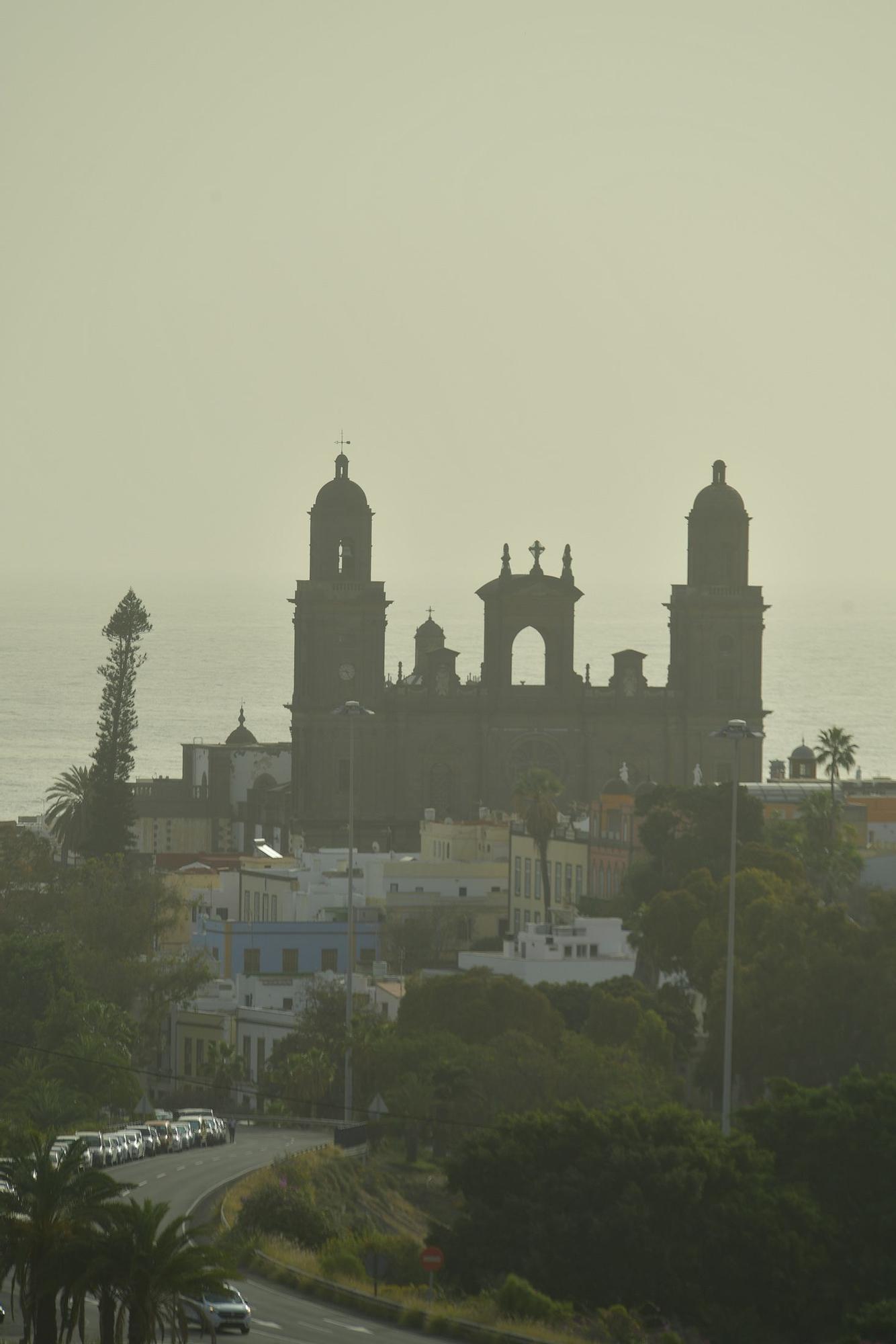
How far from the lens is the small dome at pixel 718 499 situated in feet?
463

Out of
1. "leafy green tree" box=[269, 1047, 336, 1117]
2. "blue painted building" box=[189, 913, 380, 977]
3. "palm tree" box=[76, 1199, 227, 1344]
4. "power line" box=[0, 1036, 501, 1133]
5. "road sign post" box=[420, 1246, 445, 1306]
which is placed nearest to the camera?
"palm tree" box=[76, 1199, 227, 1344]

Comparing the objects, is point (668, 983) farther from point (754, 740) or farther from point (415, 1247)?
point (754, 740)

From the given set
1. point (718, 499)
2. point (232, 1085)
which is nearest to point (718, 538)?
point (718, 499)

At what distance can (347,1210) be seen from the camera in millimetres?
65812

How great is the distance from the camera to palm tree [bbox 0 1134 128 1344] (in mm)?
44469

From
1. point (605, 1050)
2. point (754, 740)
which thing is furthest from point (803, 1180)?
point (754, 740)

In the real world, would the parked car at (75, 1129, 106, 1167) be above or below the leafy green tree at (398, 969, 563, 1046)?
below

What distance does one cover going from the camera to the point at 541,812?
11519 centimetres

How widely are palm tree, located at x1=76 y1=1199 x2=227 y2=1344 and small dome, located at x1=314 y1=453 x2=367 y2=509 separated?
325ft

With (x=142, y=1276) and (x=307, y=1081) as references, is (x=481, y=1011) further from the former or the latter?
(x=142, y=1276)

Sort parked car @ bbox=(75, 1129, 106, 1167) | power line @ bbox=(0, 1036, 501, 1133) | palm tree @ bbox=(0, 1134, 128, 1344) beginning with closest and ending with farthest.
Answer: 1. palm tree @ bbox=(0, 1134, 128, 1344)
2. parked car @ bbox=(75, 1129, 106, 1167)
3. power line @ bbox=(0, 1036, 501, 1133)

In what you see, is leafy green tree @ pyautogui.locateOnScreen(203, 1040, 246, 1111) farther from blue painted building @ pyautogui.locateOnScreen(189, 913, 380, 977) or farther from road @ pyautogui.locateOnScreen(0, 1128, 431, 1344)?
road @ pyautogui.locateOnScreen(0, 1128, 431, 1344)

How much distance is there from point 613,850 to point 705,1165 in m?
55.3

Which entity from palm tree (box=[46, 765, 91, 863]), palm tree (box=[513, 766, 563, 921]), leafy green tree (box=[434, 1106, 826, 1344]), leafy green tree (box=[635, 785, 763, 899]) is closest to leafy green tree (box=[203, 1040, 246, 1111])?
leafy green tree (box=[635, 785, 763, 899])
